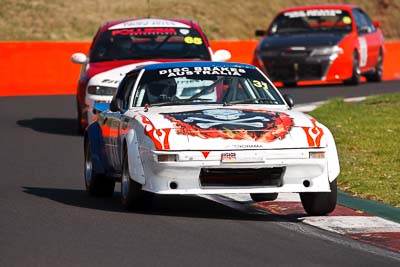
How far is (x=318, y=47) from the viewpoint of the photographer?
1051 inches

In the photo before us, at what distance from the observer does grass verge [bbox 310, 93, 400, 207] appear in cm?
1252

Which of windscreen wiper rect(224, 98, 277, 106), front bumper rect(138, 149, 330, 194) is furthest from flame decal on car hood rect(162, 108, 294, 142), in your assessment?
windscreen wiper rect(224, 98, 277, 106)

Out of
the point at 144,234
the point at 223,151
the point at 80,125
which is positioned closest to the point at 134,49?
→ the point at 80,125

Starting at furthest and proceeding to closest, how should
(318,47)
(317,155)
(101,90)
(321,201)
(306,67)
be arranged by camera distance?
(306,67) → (318,47) → (101,90) → (321,201) → (317,155)

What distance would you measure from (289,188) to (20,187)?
3411 mm

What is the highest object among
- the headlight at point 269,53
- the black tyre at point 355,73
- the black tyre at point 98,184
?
the black tyre at point 98,184

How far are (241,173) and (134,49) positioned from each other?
8.87 meters

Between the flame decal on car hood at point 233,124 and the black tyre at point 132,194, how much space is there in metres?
0.55

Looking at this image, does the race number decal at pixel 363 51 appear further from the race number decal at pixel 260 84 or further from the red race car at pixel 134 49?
the race number decal at pixel 260 84

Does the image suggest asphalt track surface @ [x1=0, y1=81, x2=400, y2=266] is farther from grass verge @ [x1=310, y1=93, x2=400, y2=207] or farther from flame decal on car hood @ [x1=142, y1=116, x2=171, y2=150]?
grass verge @ [x1=310, y1=93, x2=400, y2=207]

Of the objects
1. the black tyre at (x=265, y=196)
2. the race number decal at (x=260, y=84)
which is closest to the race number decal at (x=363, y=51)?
the race number decal at (x=260, y=84)

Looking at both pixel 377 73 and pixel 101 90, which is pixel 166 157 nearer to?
pixel 101 90

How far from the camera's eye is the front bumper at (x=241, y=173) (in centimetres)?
1008

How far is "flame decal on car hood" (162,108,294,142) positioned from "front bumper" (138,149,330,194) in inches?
6.3
